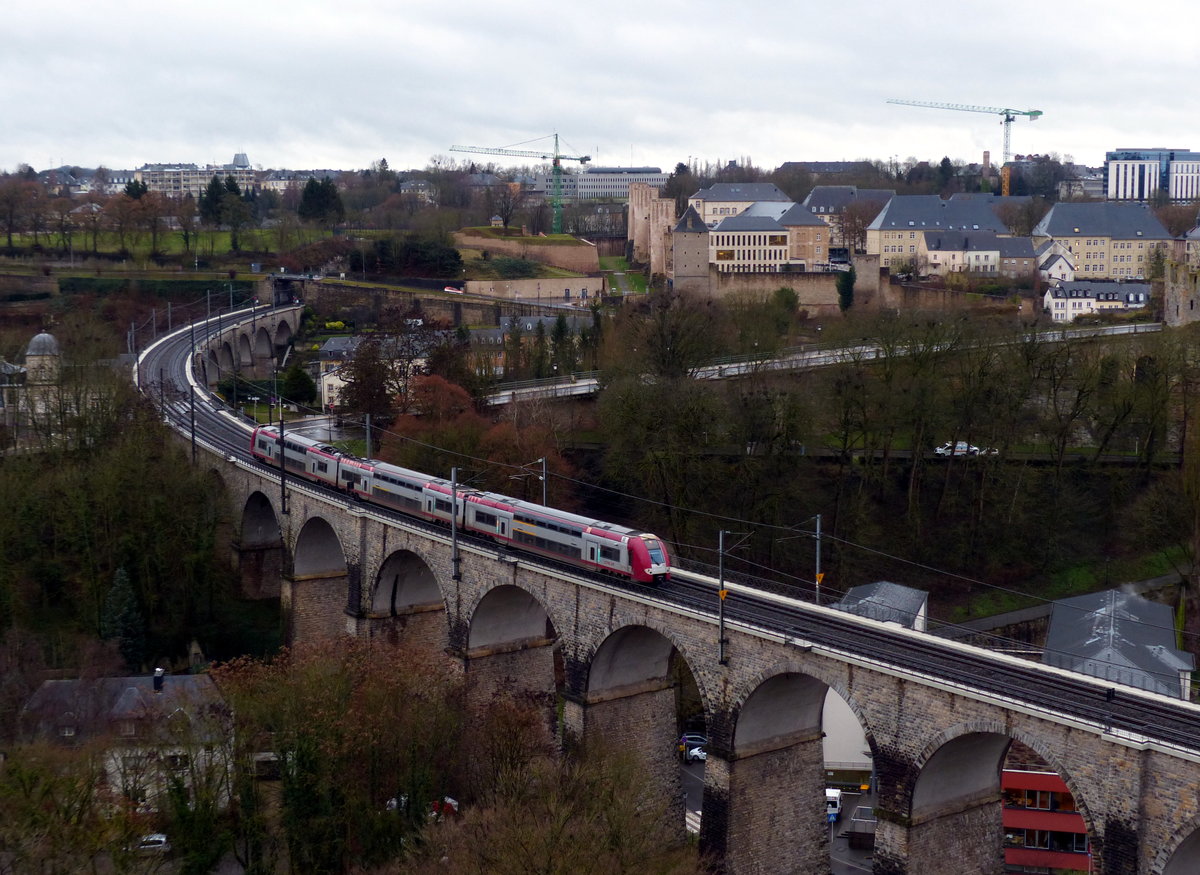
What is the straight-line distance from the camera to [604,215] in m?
132

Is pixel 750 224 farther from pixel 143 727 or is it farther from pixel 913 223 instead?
pixel 143 727

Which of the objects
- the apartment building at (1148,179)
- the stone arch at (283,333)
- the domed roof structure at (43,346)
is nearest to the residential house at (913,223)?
the stone arch at (283,333)

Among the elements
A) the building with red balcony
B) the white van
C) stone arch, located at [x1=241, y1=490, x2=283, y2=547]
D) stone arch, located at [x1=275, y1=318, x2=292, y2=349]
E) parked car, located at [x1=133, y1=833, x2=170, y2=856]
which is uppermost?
stone arch, located at [x1=275, y1=318, x2=292, y2=349]

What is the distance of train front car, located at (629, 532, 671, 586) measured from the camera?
102 feet

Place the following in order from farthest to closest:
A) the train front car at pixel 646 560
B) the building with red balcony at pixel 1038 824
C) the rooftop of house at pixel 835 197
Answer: the rooftop of house at pixel 835 197
the building with red balcony at pixel 1038 824
the train front car at pixel 646 560

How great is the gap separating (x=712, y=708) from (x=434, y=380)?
94.7 ft

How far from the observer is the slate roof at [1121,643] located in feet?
99.0

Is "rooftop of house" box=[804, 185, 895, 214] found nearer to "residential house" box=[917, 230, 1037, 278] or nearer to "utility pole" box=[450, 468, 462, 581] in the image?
"residential house" box=[917, 230, 1037, 278]

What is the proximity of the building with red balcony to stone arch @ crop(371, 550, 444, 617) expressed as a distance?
52.8 ft

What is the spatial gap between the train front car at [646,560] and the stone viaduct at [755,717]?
0.72m

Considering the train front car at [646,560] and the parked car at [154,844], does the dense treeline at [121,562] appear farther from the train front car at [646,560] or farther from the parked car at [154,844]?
the train front car at [646,560]

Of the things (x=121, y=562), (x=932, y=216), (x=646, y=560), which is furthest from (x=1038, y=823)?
(x=932, y=216)

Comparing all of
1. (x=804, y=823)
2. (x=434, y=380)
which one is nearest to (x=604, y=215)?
(x=434, y=380)

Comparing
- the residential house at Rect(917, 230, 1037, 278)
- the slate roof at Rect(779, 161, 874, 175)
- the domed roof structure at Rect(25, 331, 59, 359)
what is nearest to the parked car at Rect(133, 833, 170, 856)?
the domed roof structure at Rect(25, 331, 59, 359)
